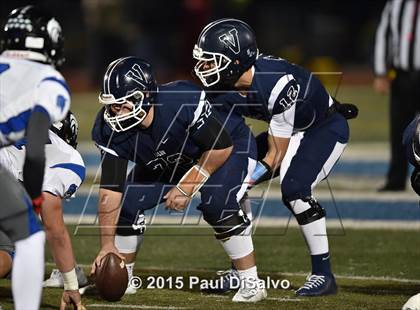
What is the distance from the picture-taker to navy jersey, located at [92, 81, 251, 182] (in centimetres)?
539

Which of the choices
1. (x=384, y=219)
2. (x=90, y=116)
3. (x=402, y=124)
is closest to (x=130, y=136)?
(x=384, y=219)

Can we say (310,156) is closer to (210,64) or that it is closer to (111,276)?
(210,64)

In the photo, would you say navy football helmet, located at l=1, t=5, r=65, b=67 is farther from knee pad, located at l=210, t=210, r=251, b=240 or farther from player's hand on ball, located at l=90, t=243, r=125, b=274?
knee pad, located at l=210, t=210, r=251, b=240

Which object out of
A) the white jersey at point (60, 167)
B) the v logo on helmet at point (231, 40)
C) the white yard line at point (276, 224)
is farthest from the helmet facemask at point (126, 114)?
the white yard line at point (276, 224)

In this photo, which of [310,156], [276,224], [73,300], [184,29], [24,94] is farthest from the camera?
[184,29]

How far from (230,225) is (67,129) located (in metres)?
1.01

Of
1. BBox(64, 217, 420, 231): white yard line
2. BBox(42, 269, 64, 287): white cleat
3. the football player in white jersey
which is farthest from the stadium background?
the football player in white jersey

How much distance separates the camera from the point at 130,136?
550cm

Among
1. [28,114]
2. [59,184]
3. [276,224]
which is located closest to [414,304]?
[59,184]

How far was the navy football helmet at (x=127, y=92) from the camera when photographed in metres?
5.33

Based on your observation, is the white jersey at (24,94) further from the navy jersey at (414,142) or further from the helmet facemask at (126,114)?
the navy jersey at (414,142)

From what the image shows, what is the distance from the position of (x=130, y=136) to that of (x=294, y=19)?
648 inches

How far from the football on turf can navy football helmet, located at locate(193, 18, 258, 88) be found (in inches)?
45.7

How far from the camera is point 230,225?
18.0 feet
